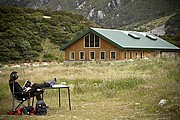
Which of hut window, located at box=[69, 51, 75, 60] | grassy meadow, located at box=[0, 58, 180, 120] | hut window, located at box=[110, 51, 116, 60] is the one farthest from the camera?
hut window, located at box=[69, 51, 75, 60]

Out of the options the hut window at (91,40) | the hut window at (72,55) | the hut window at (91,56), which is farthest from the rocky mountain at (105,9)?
the hut window at (91,56)

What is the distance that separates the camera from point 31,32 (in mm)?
49375

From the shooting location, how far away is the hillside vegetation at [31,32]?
42.5 meters

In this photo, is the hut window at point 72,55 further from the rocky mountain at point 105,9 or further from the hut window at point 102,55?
the rocky mountain at point 105,9

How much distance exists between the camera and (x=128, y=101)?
9594 millimetres

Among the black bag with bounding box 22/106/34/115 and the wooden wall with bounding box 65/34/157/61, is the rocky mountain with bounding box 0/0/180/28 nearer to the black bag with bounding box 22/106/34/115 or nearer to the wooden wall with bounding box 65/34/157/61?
the wooden wall with bounding box 65/34/157/61

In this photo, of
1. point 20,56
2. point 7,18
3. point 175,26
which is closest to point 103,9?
point 175,26

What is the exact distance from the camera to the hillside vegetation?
42.5 metres

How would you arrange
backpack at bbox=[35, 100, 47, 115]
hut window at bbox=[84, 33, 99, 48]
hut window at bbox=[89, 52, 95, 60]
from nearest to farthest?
1. backpack at bbox=[35, 100, 47, 115]
2. hut window at bbox=[84, 33, 99, 48]
3. hut window at bbox=[89, 52, 95, 60]

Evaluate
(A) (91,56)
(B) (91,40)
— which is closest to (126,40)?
(B) (91,40)

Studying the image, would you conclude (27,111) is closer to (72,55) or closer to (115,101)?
(115,101)

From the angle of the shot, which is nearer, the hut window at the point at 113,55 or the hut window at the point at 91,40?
the hut window at the point at 113,55

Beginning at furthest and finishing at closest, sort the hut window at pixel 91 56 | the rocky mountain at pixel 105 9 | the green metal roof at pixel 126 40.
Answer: the rocky mountain at pixel 105 9, the hut window at pixel 91 56, the green metal roof at pixel 126 40

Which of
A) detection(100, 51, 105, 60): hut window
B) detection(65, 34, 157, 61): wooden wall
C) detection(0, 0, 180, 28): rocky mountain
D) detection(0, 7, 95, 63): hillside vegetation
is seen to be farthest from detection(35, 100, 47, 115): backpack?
detection(0, 0, 180, 28): rocky mountain
